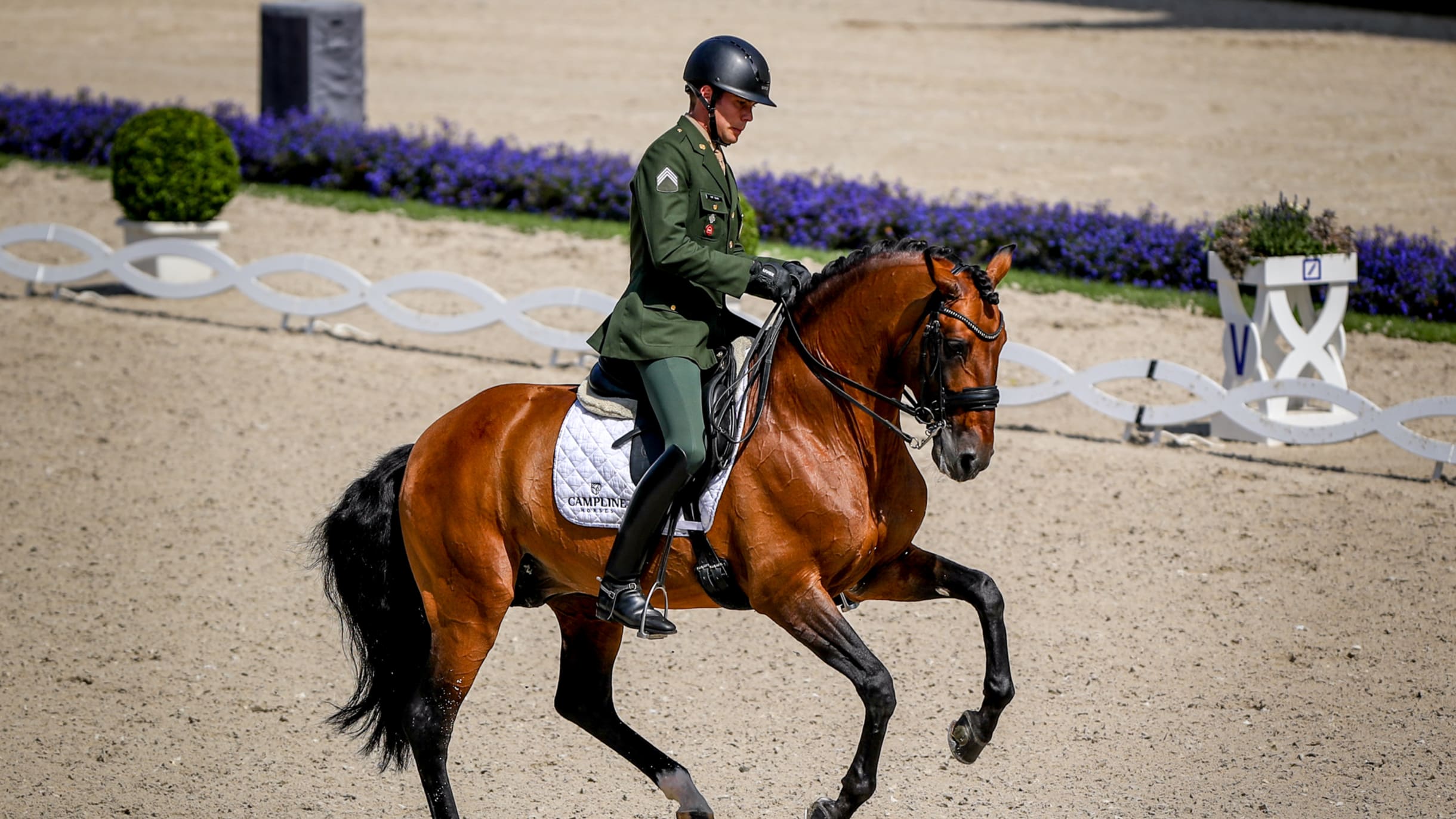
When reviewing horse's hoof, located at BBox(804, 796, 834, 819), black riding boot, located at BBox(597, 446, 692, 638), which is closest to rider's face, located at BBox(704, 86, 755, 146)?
black riding boot, located at BBox(597, 446, 692, 638)

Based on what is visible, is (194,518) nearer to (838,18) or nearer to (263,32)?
(263,32)

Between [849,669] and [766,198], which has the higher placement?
[766,198]

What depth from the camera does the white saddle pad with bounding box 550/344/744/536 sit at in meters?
5.09

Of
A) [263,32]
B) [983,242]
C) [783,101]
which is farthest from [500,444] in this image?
[783,101]

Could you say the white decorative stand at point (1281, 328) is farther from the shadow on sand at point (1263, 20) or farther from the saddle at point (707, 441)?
the shadow on sand at point (1263, 20)

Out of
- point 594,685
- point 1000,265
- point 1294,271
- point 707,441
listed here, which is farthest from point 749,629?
point 1294,271

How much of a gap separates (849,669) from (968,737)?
576 mm

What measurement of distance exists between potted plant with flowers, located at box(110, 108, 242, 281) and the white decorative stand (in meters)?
9.56

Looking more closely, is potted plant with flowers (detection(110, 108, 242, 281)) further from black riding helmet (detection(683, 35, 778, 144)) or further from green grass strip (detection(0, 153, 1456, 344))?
black riding helmet (detection(683, 35, 778, 144))

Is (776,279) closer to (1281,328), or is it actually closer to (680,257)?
(680,257)

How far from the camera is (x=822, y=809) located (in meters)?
4.89

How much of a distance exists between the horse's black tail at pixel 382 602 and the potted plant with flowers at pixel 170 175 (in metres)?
9.62

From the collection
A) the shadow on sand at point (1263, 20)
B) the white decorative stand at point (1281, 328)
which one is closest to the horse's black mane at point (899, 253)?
the white decorative stand at point (1281, 328)

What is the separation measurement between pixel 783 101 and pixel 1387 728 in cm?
1869
